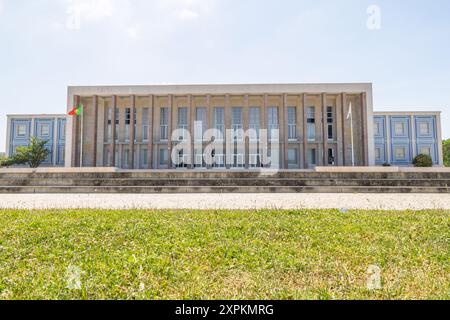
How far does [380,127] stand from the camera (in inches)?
1635

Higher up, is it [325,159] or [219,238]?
[325,159]

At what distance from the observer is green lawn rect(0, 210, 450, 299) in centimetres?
274

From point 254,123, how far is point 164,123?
10.2 metres

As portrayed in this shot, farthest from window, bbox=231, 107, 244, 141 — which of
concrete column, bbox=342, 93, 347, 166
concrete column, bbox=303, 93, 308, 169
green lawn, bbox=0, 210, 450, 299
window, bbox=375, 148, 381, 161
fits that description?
green lawn, bbox=0, 210, 450, 299

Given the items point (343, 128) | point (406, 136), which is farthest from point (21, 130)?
point (406, 136)

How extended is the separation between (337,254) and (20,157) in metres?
44.9

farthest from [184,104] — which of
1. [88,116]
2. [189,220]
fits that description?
[189,220]

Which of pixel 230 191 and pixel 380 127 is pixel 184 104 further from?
pixel 380 127

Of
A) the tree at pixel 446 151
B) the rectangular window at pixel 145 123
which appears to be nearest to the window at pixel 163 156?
the rectangular window at pixel 145 123

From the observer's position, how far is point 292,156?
103 ft

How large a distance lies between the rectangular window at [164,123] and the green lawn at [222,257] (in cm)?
2601

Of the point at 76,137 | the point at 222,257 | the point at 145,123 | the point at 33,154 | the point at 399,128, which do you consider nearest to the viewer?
the point at 222,257

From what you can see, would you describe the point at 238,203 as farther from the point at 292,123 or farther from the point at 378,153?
the point at 378,153
